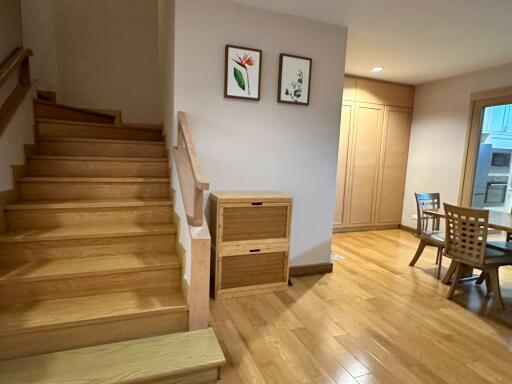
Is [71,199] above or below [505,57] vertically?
below

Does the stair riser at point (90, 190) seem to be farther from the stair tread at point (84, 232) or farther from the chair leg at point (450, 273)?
the chair leg at point (450, 273)

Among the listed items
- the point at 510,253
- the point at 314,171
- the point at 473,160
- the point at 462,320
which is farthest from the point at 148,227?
the point at 473,160

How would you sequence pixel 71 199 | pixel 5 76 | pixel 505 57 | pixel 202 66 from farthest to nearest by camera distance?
pixel 505 57, pixel 202 66, pixel 71 199, pixel 5 76

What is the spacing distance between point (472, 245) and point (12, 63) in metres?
3.79

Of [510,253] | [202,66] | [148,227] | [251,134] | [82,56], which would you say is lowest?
[510,253]

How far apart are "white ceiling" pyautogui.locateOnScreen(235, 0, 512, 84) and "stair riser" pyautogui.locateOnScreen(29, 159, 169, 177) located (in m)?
1.64

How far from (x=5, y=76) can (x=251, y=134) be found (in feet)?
5.98

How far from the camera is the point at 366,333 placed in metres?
2.17

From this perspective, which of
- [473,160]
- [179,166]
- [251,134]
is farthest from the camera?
[473,160]

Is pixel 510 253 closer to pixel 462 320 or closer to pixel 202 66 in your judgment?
pixel 462 320

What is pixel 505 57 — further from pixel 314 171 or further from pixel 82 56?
pixel 82 56

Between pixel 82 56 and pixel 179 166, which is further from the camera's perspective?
pixel 82 56

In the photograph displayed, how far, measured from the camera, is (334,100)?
10.2 feet

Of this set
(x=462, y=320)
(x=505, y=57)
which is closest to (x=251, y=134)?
(x=462, y=320)
